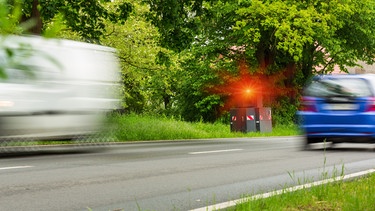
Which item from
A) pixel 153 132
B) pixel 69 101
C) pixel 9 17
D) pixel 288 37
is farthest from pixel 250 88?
pixel 9 17

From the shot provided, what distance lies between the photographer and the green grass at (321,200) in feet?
17.6

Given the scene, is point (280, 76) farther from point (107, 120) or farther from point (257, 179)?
point (257, 179)

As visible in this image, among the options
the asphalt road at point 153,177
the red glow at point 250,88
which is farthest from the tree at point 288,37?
the asphalt road at point 153,177

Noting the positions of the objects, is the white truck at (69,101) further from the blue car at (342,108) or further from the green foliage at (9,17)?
the green foliage at (9,17)

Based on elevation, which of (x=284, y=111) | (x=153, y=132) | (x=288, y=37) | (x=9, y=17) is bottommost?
(x=284, y=111)

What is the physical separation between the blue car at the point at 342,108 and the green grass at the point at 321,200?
7.17m

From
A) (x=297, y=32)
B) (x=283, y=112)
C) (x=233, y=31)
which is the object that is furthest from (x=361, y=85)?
(x=283, y=112)

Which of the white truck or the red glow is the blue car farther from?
the red glow

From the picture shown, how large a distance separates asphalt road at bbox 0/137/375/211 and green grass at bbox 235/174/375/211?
38 centimetres

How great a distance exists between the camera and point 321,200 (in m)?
6.01

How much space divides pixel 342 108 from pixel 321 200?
808 centimetres

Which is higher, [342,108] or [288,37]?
[288,37]

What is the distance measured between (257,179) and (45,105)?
557 centimetres

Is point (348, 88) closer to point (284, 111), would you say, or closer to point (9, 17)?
point (9, 17)
